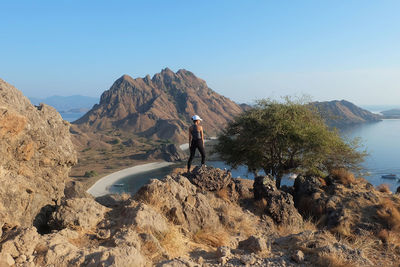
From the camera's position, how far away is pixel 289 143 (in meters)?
14.7

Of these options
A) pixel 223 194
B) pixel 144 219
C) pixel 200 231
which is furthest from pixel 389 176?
pixel 144 219

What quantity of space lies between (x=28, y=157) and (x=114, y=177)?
230ft

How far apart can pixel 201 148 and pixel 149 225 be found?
14.3 feet

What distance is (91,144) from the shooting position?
389 feet

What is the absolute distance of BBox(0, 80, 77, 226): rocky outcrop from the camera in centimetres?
445

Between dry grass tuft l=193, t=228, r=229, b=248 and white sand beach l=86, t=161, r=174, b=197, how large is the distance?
43.4 meters

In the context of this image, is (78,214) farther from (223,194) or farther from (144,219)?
(223,194)

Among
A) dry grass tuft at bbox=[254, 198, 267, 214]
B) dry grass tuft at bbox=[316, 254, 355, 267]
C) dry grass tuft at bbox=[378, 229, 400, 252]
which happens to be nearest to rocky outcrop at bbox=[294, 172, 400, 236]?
dry grass tuft at bbox=[378, 229, 400, 252]

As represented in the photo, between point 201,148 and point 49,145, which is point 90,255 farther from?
point 201,148

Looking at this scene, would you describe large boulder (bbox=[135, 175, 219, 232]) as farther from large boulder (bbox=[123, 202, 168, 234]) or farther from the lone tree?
the lone tree

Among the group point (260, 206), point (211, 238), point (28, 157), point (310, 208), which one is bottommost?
point (310, 208)

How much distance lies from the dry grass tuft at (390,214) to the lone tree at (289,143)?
454 cm

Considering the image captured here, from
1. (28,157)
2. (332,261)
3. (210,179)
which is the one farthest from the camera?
(210,179)

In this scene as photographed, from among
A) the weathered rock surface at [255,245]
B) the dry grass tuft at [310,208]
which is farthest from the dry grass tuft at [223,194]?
the weathered rock surface at [255,245]
